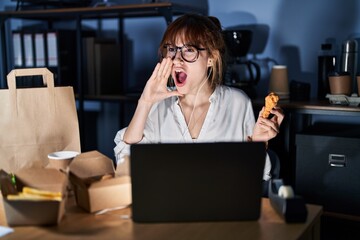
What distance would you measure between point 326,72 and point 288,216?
67.2 inches

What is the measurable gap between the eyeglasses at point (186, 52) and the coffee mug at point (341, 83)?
1018 millimetres

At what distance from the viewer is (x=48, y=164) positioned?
1.55 meters

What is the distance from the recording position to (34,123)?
A: 159 cm

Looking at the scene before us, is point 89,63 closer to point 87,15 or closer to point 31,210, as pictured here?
point 87,15

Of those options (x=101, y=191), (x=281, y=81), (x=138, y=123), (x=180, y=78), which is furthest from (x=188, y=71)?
(x=281, y=81)

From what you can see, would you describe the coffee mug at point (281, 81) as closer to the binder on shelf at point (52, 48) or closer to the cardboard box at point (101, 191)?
the binder on shelf at point (52, 48)

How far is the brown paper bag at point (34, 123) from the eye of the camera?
61.8 inches

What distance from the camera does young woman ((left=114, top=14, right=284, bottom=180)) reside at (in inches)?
69.4

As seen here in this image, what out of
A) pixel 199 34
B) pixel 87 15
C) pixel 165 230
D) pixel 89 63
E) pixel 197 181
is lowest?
pixel 165 230

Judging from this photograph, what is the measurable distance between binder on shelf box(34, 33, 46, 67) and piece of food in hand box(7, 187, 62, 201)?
2175mm

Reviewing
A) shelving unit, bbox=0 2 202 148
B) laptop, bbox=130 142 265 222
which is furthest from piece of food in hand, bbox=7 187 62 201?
shelving unit, bbox=0 2 202 148

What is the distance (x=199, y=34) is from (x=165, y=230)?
0.90 meters

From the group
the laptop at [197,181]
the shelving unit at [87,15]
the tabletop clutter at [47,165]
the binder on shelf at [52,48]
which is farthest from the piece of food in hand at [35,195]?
the binder on shelf at [52,48]

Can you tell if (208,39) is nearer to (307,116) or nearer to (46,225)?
(46,225)
